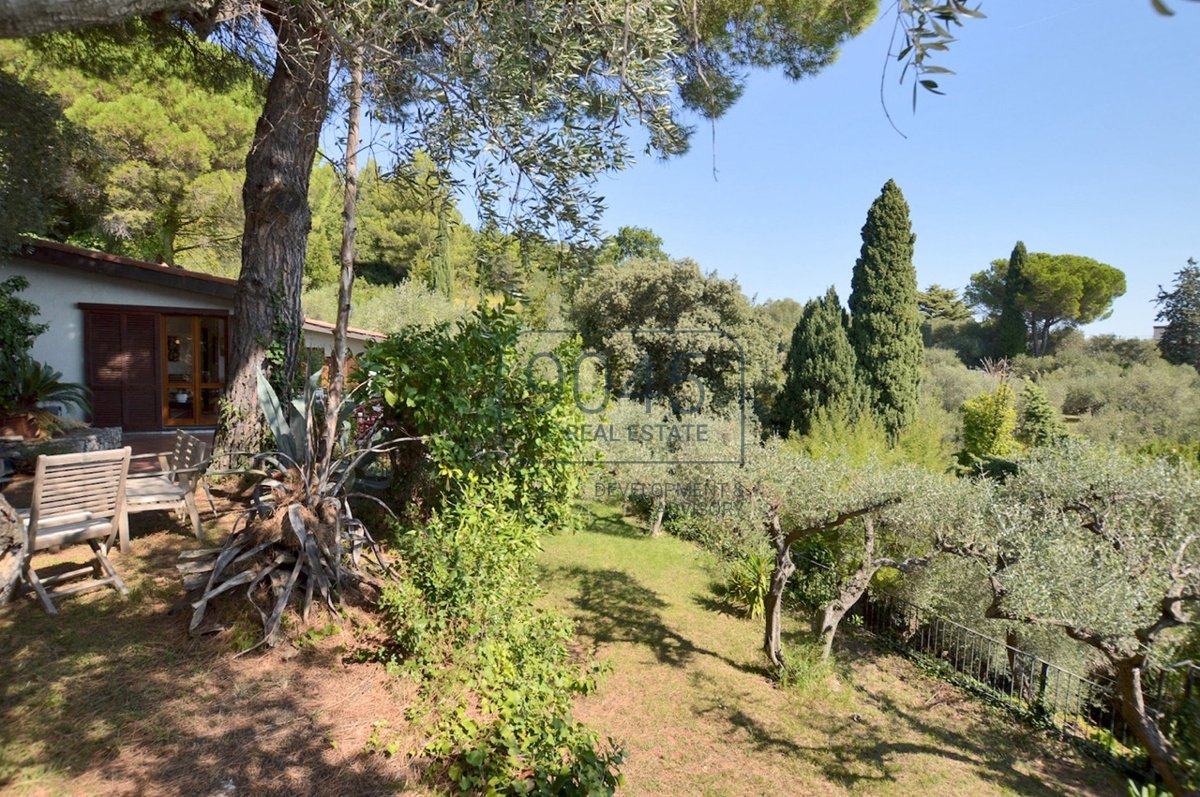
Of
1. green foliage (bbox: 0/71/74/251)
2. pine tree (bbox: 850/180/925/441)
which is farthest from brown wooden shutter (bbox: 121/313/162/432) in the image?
pine tree (bbox: 850/180/925/441)

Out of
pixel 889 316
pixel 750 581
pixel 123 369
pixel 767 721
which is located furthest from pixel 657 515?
pixel 889 316

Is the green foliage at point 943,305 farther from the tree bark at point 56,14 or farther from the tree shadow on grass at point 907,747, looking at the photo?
the tree bark at point 56,14

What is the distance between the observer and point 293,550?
13.5ft

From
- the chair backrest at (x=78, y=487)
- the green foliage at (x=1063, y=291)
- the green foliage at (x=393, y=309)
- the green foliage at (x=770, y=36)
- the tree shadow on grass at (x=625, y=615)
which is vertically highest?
the green foliage at (x=1063, y=291)

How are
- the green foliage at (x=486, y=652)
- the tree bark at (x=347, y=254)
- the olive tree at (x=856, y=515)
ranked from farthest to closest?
the olive tree at (x=856, y=515)
the tree bark at (x=347, y=254)
the green foliage at (x=486, y=652)

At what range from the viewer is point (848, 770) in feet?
14.9

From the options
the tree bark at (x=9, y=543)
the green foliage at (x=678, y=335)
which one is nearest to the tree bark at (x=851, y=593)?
the tree bark at (x=9, y=543)

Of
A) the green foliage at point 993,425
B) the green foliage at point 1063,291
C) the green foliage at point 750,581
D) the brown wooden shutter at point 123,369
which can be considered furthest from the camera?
the green foliage at point 1063,291

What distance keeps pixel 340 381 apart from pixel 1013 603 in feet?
21.4

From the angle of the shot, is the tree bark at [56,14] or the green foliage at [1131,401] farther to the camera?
the green foliage at [1131,401]

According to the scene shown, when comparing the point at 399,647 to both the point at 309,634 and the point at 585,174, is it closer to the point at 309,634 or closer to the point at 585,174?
the point at 309,634

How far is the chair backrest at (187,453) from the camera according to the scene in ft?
19.6

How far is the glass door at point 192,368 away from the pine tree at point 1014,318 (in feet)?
122

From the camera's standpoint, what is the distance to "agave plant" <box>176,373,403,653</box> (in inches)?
156
